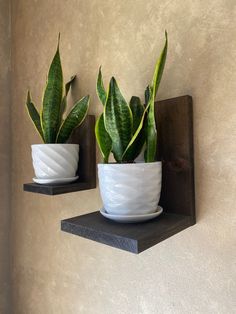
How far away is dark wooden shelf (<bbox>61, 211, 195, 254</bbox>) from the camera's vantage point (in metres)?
0.36

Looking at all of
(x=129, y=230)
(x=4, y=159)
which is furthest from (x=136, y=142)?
(x=4, y=159)

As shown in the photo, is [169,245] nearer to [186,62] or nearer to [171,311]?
[171,311]

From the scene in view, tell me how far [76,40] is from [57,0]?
209mm

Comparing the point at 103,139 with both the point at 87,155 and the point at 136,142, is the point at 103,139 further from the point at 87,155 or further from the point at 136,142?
the point at 87,155

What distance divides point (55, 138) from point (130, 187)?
0.99ft

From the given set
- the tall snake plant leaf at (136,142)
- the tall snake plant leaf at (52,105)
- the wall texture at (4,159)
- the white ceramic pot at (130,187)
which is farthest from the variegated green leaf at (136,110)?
the wall texture at (4,159)

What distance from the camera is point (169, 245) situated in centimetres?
53

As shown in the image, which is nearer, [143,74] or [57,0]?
[143,74]

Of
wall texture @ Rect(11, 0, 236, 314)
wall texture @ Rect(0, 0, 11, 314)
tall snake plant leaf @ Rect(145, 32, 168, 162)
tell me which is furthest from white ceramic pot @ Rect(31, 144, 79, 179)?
wall texture @ Rect(0, 0, 11, 314)

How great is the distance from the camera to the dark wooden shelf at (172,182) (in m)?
0.42

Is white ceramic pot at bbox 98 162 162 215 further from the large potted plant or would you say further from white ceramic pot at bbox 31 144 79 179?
white ceramic pot at bbox 31 144 79 179

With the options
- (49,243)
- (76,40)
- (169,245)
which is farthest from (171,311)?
(76,40)

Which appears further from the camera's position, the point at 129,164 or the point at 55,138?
the point at 55,138

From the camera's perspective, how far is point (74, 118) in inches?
24.2
